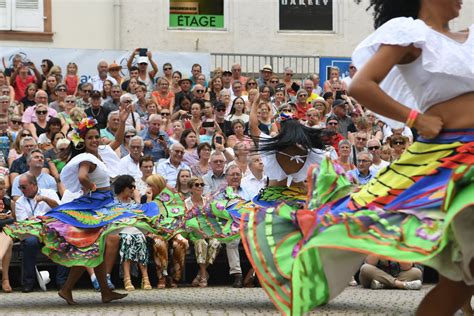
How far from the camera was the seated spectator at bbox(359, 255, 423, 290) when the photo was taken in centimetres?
1191

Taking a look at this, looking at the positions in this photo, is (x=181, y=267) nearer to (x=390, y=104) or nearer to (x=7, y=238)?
(x=7, y=238)

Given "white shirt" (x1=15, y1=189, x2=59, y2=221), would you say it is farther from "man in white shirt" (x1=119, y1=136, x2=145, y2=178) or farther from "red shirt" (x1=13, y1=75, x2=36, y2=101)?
"red shirt" (x1=13, y1=75, x2=36, y2=101)

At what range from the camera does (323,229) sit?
14.9 ft

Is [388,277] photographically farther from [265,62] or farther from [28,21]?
[28,21]

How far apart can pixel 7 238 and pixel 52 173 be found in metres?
1.68

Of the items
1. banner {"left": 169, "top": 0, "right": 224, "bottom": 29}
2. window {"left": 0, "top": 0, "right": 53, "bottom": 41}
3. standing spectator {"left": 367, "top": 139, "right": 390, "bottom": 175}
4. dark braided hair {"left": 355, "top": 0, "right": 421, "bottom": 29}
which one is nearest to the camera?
dark braided hair {"left": 355, "top": 0, "right": 421, "bottom": 29}

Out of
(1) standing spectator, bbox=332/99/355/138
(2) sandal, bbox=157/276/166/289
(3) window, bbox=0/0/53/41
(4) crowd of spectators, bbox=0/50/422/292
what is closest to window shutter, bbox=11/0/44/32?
(3) window, bbox=0/0/53/41

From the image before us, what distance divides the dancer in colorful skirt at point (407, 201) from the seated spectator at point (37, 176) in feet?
26.3

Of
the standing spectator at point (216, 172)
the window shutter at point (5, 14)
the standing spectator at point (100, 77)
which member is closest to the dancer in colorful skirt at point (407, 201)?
the standing spectator at point (216, 172)

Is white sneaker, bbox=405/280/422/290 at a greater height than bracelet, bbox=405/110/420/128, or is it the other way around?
bracelet, bbox=405/110/420/128

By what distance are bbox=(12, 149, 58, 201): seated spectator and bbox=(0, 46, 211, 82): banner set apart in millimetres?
5605

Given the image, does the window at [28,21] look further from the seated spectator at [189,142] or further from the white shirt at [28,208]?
the white shirt at [28,208]

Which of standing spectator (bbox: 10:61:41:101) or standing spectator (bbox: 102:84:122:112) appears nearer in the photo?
standing spectator (bbox: 102:84:122:112)

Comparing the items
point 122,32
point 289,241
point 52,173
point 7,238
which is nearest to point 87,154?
point 7,238
